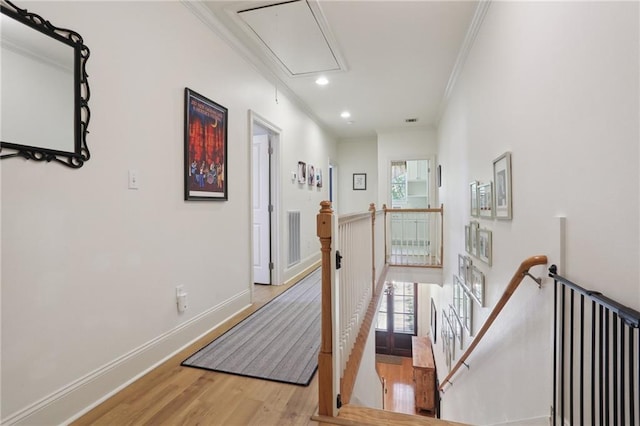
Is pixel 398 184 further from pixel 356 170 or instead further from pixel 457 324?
pixel 457 324

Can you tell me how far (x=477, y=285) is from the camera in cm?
289

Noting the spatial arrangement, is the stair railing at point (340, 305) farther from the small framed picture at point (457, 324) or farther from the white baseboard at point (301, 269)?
the white baseboard at point (301, 269)

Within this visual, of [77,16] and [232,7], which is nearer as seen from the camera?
[77,16]

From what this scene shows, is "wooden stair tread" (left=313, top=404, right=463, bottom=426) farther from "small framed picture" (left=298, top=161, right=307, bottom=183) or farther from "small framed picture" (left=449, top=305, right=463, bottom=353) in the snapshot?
"small framed picture" (left=298, top=161, right=307, bottom=183)

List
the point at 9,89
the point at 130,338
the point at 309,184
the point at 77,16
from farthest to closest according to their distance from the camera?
the point at 309,184
the point at 130,338
the point at 77,16
the point at 9,89

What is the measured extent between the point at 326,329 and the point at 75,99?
176 cm

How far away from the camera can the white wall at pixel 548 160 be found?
3.47 feet

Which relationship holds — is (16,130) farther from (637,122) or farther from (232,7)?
(637,122)

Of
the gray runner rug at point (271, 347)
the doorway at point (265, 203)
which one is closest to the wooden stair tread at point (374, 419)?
the gray runner rug at point (271, 347)

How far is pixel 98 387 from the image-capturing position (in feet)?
5.72

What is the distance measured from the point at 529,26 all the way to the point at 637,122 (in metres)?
1.07

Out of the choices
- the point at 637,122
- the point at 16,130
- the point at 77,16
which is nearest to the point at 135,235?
the point at 16,130

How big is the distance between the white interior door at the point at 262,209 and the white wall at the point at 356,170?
3.43 metres

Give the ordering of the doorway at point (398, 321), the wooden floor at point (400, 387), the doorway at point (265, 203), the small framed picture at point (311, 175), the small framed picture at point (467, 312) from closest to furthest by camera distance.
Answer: the small framed picture at point (467, 312), the doorway at point (265, 203), the small framed picture at point (311, 175), the wooden floor at point (400, 387), the doorway at point (398, 321)
